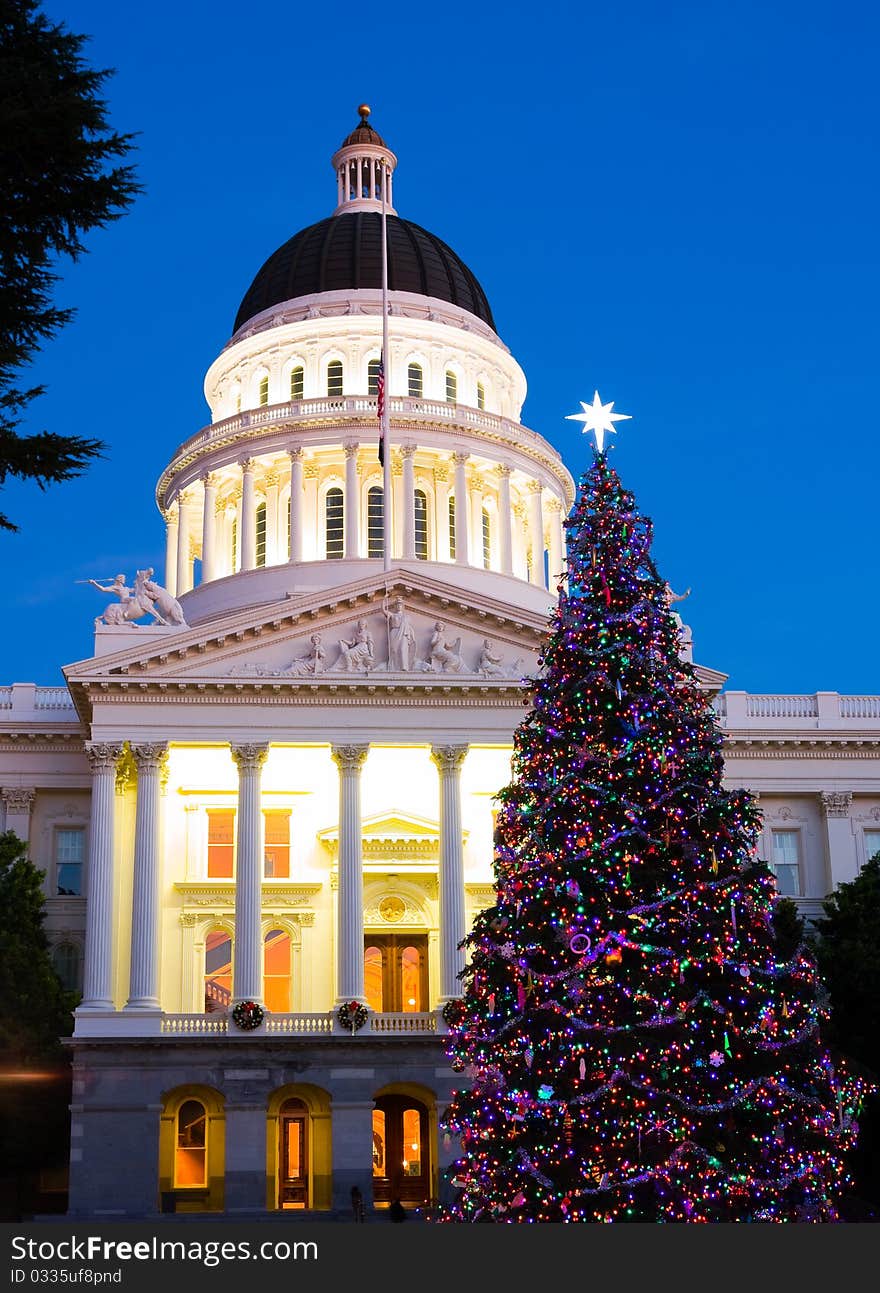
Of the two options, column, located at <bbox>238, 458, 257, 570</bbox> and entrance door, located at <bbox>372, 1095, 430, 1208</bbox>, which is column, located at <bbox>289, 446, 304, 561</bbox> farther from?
entrance door, located at <bbox>372, 1095, 430, 1208</bbox>

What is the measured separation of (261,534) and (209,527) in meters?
2.13

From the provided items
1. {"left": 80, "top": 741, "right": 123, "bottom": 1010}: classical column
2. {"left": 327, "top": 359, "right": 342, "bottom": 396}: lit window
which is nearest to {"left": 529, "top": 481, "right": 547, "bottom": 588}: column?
{"left": 327, "top": 359, "right": 342, "bottom": 396}: lit window

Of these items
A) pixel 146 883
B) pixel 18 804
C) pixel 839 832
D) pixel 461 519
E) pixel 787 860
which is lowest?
pixel 146 883

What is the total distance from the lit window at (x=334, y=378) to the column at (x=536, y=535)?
9124mm

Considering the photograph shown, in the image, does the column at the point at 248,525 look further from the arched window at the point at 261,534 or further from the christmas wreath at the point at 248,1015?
the christmas wreath at the point at 248,1015

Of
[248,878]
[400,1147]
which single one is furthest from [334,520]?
[400,1147]

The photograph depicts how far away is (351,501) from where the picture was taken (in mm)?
69000

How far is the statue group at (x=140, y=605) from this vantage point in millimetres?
53000

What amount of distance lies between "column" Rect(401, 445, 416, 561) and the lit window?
5431mm

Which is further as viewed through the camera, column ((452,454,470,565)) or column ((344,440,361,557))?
column ((452,454,470,565))

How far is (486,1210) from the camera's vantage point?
2366 cm

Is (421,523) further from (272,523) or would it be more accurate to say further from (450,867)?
(450,867)

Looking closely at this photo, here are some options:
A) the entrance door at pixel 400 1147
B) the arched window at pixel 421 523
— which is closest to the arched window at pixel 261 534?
the arched window at pixel 421 523

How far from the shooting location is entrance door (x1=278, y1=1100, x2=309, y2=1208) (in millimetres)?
49688
